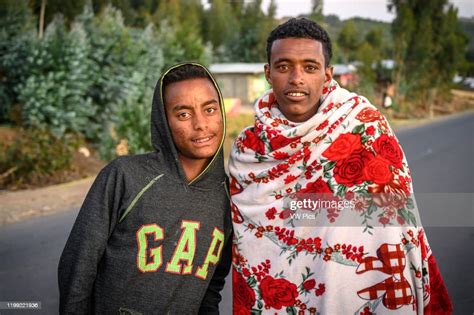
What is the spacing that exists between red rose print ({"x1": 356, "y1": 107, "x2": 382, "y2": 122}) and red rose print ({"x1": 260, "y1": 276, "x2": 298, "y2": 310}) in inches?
29.1

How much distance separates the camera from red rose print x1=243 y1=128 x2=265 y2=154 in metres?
2.07

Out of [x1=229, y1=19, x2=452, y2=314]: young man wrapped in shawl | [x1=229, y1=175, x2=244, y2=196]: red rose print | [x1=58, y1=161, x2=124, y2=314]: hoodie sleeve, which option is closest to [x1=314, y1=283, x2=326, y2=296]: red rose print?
[x1=229, y1=19, x2=452, y2=314]: young man wrapped in shawl

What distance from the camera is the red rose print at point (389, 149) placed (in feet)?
5.96

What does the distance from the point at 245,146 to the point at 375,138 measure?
60 cm

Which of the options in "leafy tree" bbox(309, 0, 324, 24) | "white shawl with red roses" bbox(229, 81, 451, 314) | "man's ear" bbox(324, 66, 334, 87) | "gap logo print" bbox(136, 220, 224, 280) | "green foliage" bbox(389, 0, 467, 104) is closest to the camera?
"white shawl with red roses" bbox(229, 81, 451, 314)

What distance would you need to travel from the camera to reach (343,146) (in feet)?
6.10

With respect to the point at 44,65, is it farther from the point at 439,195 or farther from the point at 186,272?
the point at 186,272

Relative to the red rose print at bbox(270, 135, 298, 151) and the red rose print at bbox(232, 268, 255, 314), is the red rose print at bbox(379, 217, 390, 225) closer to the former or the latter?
the red rose print at bbox(270, 135, 298, 151)

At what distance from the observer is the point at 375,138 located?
6.06ft

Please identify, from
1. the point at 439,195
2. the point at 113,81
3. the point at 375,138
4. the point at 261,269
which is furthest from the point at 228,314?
the point at 113,81

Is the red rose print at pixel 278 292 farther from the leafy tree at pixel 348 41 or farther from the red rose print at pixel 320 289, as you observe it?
the leafy tree at pixel 348 41

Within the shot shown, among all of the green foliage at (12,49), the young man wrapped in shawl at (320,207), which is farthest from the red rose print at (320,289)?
the green foliage at (12,49)

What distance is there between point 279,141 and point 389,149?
45cm

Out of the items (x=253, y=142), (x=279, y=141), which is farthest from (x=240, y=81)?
(x=279, y=141)
